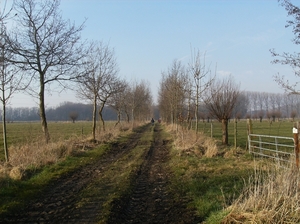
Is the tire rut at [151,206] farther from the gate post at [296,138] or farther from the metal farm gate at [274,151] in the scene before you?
the gate post at [296,138]

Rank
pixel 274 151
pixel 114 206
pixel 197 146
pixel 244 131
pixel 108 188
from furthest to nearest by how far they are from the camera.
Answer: pixel 244 131 < pixel 197 146 < pixel 274 151 < pixel 108 188 < pixel 114 206

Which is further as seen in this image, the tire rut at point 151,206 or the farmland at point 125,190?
the farmland at point 125,190

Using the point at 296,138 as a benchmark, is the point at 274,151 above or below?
below

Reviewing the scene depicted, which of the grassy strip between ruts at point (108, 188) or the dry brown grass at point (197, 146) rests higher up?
the dry brown grass at point (197, 146)

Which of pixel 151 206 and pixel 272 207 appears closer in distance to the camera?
pixel 272 207

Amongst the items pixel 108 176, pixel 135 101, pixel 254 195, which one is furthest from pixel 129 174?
pixel 135 101

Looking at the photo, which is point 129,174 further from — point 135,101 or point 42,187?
point 135,101

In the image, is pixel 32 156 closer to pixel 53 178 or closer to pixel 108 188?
pixel 53 178

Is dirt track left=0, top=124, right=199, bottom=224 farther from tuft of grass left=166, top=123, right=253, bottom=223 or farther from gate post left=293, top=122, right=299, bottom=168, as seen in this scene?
gate post left=293, top=122, right=299, bottom=168

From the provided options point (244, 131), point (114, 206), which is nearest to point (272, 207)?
point (114, 206)

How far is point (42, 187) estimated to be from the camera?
323 inches

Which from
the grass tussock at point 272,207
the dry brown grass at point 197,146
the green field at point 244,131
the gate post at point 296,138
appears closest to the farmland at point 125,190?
the grass tussock at point 272,207

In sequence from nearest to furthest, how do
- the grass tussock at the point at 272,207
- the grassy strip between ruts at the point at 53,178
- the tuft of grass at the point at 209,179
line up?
the grass tussock at the point at 272,207, the tuft of grass at the point at 209,179, the grassy strip between ruts at the point at 53,178

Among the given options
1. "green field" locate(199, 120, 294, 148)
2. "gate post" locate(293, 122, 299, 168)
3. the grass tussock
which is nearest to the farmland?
the grass tussock
